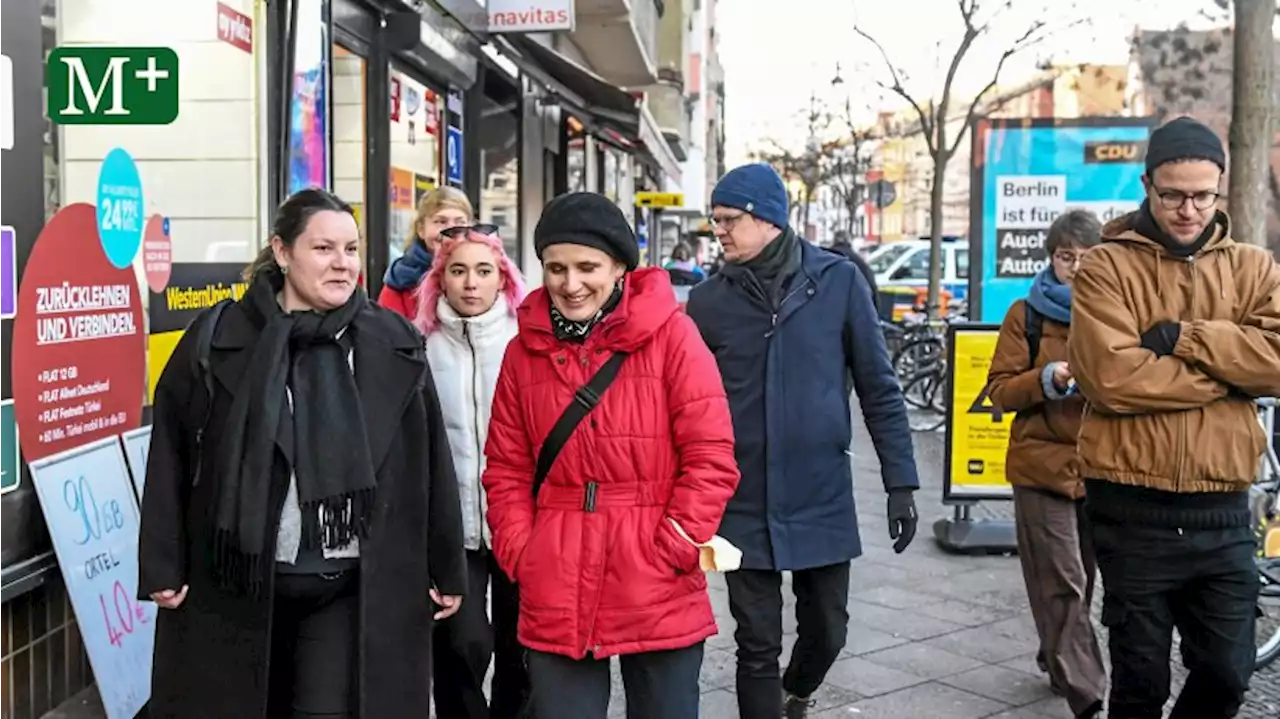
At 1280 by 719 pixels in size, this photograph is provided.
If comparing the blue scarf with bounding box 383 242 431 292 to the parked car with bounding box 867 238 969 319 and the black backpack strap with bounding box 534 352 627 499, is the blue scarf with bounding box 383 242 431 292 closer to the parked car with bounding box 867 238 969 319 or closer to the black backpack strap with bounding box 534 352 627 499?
the black backpack strap with bounding box 534 352 627 499

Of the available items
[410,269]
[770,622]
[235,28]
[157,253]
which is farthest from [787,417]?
[235,28]

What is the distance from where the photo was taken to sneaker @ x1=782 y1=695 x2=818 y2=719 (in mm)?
4699

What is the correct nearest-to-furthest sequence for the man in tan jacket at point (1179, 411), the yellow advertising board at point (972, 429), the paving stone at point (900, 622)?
the man in tan jacket at point (1179, 411) → the paving stone at point (900, 622) → the yellow advertising board at point (972, 429)

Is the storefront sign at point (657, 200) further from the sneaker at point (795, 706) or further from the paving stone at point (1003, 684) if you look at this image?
the sneaker at point (795, 706)

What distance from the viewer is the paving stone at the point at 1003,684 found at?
5.30 meters

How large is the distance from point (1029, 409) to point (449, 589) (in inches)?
96.6

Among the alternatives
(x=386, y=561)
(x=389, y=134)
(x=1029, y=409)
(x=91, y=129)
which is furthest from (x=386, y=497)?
(x=389, y=134)

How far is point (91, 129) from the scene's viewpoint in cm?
456

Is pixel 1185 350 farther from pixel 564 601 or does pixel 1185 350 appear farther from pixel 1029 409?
pixel 564 601

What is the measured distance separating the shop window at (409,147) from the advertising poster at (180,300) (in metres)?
2.81

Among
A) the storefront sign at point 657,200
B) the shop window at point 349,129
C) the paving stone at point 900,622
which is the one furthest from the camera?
the storefront sign at point 657,200

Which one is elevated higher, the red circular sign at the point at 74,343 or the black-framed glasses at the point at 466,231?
the black-framed glasses at the point at 466,231

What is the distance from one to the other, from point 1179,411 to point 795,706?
1713 millimetres

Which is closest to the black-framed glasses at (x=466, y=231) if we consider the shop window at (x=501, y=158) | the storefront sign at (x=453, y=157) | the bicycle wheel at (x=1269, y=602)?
the bicycle wheel at (x=1269, y=602)
